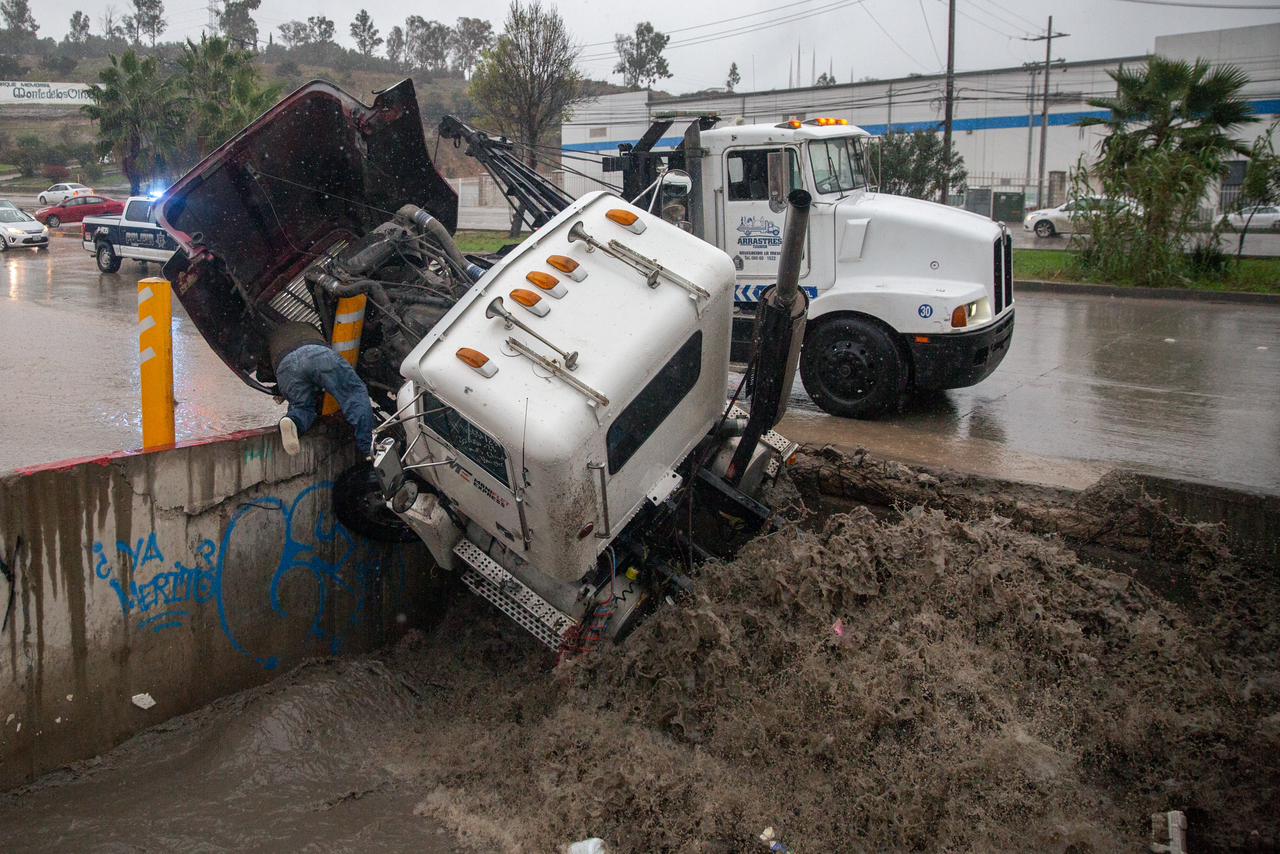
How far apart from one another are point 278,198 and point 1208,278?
16.2m

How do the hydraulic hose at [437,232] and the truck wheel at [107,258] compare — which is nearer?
the hydraulic hose at [437,232]

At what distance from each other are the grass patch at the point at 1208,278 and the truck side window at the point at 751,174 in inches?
440

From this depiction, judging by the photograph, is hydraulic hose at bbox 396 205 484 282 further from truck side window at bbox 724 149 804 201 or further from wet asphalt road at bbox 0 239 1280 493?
truck side window at bbox 724 149 804 201

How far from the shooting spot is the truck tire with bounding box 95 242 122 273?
20938 millimetres

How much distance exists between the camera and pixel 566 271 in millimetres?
5145

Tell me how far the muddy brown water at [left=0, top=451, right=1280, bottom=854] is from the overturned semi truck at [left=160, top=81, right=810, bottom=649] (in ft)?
1.60

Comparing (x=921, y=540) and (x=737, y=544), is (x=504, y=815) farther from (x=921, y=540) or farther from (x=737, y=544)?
(x=921, y=540)

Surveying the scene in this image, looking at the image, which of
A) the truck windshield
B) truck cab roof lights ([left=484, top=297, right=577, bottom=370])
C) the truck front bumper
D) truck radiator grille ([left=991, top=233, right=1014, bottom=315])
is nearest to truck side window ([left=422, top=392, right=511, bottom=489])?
truck cab roof lights ([left=484, top=297, right=577, bottom=370])

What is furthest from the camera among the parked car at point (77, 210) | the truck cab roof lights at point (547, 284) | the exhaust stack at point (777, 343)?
the parked car at point (77, 210)

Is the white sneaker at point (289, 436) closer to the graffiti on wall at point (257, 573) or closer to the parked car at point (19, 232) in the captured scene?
the graffiti on wall at point (257, 573)

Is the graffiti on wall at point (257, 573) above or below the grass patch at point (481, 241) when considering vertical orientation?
below

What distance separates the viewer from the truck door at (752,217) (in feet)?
29.2

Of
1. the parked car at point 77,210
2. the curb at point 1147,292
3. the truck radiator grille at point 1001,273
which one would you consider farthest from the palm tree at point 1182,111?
the parked car at point 77,210

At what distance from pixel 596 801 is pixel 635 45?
65.9m
